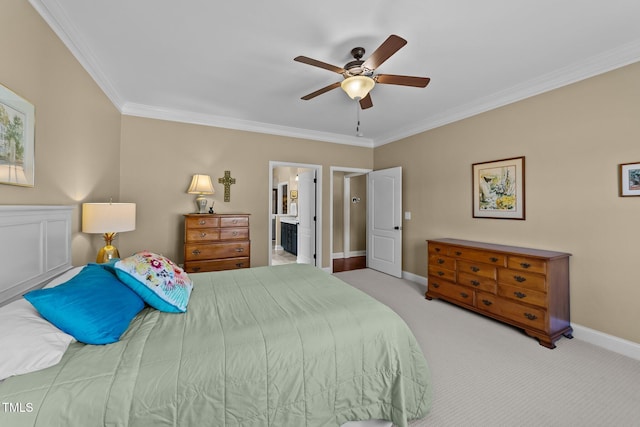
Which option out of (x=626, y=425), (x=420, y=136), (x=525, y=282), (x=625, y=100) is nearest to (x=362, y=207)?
(x=420, y=136)

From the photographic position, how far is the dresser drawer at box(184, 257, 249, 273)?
3.38 m

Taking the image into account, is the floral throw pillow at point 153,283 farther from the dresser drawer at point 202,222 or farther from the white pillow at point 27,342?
the dresser drawer at point 202,222

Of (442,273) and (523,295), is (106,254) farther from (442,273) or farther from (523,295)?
(523,295)

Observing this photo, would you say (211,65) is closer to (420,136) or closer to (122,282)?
(122,282)

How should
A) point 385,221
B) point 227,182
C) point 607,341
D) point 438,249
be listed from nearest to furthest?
point 607,341, point 438,249, point 227,182, point 385,221

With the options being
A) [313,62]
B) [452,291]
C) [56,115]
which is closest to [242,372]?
[313,62]

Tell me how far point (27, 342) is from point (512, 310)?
3.63 meters

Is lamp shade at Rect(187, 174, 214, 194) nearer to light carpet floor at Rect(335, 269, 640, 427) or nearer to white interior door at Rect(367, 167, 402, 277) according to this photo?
white interior door at Rect(367, 167, 402, 277)

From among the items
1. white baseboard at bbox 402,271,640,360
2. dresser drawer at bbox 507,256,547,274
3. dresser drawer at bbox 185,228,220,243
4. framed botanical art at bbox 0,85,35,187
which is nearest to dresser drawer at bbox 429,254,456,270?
dresser drawer at bbox 507,256,547,274

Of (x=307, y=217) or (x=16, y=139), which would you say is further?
(x=307, y=217)

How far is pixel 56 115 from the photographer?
1.95 metres

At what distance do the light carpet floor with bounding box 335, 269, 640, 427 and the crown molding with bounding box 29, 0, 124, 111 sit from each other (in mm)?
3639

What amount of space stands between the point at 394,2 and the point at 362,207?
17.2 ft

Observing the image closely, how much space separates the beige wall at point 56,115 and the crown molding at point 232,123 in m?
0.66
